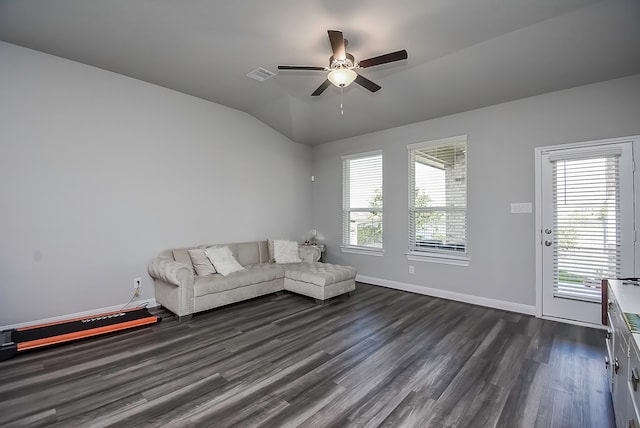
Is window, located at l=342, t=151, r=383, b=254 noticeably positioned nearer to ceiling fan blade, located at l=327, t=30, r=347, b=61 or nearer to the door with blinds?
Answer: the door with blinds

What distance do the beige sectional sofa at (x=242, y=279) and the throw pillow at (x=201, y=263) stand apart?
3.0 inches

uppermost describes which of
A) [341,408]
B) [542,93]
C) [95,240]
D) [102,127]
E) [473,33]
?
[473,33]

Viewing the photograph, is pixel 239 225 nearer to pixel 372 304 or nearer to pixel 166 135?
pixel 166 135

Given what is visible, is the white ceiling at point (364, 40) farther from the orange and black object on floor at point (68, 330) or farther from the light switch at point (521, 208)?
the orange and black object on floor at point (68, 330)

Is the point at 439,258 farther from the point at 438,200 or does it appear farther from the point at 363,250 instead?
the point at 363,250

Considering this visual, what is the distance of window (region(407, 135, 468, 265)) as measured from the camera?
450 centimetres

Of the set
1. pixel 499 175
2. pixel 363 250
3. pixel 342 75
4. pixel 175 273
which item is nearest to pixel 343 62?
pixel 342 75

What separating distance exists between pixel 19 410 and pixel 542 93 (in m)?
5.85

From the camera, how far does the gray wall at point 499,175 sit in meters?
3.44

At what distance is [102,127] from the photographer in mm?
3734

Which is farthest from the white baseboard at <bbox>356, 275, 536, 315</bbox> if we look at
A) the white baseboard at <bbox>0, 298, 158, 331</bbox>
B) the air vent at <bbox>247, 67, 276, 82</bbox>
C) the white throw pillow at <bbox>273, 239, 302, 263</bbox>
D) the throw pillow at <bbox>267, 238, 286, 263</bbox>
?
the air vent at <bbox>247, 67, 276, 82</bbox>

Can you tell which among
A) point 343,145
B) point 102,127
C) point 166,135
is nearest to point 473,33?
point 343,145

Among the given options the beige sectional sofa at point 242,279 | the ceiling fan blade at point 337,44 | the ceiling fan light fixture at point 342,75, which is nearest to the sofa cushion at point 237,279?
the beige sectional sofa at point 242,279

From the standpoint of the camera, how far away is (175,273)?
11.7 ft
